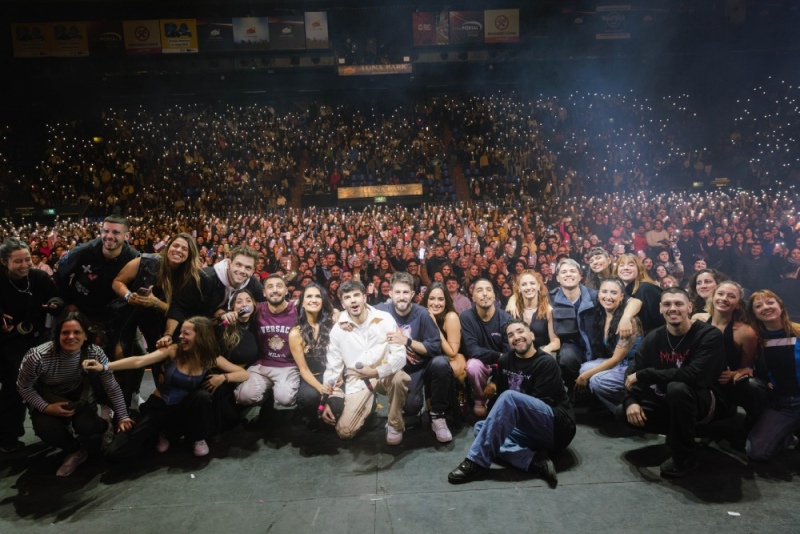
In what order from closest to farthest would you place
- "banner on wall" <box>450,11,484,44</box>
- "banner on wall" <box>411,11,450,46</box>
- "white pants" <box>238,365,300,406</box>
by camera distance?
"white pants" <box>238,365,300,406</box>, "banner on wall" <box>450,11,484,44</box>, "banner on wall" <box>411,11,450,46</box>

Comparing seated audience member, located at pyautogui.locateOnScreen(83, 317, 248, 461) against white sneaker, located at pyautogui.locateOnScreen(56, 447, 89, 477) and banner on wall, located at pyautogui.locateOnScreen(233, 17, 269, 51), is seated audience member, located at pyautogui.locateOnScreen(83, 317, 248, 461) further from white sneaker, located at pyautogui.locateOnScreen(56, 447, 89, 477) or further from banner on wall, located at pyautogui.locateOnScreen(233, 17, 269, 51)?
banner on wall, located at pyautogui.locateOnScreen(233, 17, 269, 51)

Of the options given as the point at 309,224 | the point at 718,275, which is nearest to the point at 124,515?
the point at 718,275

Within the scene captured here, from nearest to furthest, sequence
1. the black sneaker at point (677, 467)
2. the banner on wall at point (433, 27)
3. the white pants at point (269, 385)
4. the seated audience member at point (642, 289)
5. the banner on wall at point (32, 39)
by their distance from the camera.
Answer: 1. the black sneaker at point (677, 467)
2. the seated audience member at point (642, 289)
3. the white pants at point (269, 385)
4. the banner on wall at point (32, 39)
5. the banner on wall at point (433, 27)

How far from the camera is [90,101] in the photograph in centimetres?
2002

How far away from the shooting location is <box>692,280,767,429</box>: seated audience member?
3442 millimetres

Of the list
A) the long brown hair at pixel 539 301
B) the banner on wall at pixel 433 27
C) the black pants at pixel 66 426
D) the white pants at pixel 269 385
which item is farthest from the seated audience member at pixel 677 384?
the banner on wall at pixel 433 27

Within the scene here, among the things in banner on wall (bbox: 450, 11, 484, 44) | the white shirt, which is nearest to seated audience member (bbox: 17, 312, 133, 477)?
the white shirt

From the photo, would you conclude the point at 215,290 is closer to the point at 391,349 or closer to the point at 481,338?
the point at 391,349

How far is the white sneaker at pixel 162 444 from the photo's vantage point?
380 cm

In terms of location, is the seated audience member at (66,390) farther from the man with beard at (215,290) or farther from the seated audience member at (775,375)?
the seated audience member at (775,375)

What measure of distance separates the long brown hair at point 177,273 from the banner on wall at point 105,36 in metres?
18.1

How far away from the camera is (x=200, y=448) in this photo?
147 inches

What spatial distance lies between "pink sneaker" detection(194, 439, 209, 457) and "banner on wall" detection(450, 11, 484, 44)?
17.9 m

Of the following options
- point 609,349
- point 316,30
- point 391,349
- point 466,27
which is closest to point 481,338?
point 391,349
